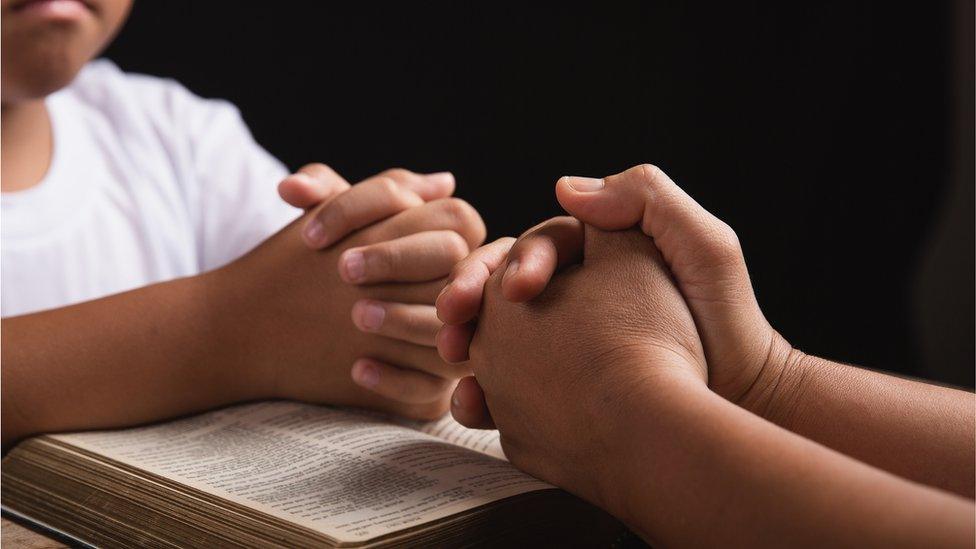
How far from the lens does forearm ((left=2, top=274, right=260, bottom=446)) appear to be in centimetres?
76

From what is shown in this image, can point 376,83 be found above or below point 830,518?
above

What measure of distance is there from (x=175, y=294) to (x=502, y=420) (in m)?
0.37

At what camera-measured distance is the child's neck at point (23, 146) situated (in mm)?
1099

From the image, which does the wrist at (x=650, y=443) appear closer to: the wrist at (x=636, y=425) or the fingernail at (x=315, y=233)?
the wrist at (x=636, y=425)

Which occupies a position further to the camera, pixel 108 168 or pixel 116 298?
pixel 108 168

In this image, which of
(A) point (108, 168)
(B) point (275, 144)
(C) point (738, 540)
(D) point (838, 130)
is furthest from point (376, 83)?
(C) point (738, 540)

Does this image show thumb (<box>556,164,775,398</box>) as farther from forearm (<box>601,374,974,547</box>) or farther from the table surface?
the table surface

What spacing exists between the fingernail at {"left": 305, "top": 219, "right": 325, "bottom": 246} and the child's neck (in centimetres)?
47

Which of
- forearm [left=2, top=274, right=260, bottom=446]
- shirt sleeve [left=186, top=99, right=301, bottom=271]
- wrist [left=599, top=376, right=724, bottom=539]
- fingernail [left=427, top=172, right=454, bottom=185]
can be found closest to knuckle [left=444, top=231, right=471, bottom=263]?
fingernail [left=427, top=172, right=454, bottom=185]

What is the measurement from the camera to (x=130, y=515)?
0.59 m

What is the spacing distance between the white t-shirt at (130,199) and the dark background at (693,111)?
0.61 meters

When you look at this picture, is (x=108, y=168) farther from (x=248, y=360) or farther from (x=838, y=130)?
(x=838, y=130)

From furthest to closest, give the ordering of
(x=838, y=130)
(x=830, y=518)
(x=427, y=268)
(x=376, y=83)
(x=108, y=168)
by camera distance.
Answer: (x=376, y=83) → (x=838, y=130) → (x=108, y=168) → (x=427, y=268) → (x=830, y=518)

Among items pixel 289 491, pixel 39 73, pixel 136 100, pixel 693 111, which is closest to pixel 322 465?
pixel 289 491
